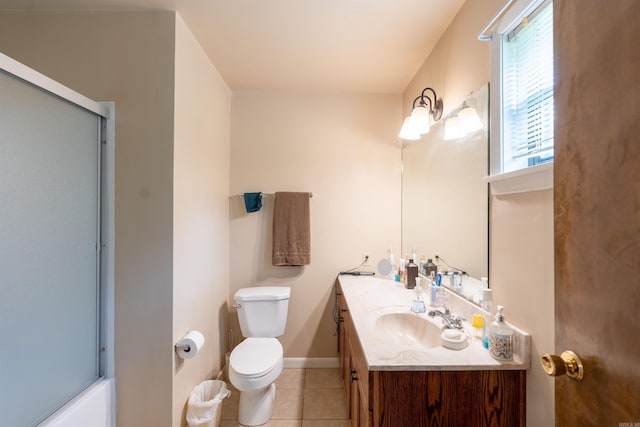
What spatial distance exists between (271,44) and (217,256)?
5.13ft

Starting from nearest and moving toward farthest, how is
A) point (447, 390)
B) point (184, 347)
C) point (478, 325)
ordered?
point (447, 390)
point (478, 325)
point (184, 347)

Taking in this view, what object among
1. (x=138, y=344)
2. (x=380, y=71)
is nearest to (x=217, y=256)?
(x=138, y=344)

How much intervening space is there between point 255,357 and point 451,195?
1.59m

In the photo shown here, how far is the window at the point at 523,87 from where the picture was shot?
0.96 meters

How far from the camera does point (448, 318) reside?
133cm

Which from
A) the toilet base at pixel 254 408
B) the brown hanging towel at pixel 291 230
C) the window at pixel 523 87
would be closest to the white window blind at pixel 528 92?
the window at pixel 523 87

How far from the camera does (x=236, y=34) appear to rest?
1.74 meters

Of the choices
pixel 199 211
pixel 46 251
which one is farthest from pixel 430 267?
pixel 46 251

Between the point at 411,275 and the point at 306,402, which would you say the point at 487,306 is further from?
the point at 306,402

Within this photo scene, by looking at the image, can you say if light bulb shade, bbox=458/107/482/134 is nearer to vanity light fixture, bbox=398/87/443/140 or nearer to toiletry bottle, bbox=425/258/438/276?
vanity light fixture, bbox=398/87/443/140

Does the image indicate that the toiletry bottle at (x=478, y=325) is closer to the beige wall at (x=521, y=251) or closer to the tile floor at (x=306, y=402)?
the beige wall at (x=521, y=251)

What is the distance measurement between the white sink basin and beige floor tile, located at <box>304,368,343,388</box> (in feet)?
3.52

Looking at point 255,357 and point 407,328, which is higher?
point 407,328

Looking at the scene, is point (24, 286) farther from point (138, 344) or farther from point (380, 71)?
point (380, 71)
